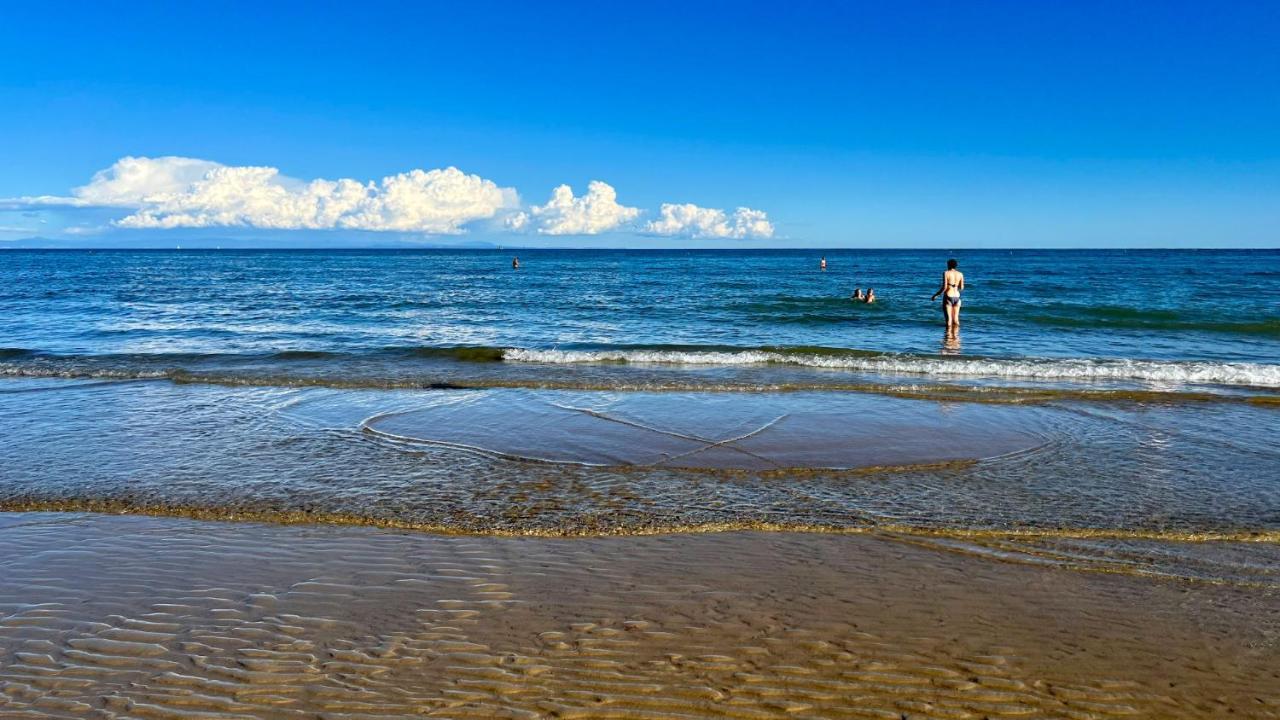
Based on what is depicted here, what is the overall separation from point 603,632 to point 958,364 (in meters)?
13.9

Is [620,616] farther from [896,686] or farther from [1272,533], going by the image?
[1272,533]

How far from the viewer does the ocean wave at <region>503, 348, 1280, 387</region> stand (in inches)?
585

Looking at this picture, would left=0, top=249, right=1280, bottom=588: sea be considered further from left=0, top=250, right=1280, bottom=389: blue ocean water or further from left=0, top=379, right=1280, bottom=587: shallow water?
left=0, top=250, right=1280, bottom=389: blue ocean water

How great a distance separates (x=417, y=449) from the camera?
8.79m

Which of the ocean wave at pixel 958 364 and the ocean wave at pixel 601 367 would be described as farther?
the ocean wave at pixel 958 364

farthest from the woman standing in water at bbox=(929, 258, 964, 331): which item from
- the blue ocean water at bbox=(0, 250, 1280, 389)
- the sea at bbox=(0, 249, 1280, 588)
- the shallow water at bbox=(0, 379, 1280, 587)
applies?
the shallow water at bbox=(0, 379, 1280, 587)

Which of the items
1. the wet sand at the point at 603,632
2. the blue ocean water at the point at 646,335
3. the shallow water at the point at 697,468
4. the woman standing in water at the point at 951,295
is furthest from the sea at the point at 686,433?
the woman standing in water at the point at 951,295

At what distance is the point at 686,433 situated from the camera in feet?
32.2

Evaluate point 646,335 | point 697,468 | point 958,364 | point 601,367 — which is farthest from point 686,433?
point 646,335

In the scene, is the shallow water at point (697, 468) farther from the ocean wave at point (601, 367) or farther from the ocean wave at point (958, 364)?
the ocean wave at point (958, 364)

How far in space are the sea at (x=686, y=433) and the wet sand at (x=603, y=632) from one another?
2.03 feet

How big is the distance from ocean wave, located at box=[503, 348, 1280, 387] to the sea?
87mm

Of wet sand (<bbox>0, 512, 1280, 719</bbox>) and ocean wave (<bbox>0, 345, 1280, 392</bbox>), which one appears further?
ocean wave (<bbox>0, 345, 1280, 392</bbox>)

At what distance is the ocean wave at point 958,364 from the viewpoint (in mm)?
14859
